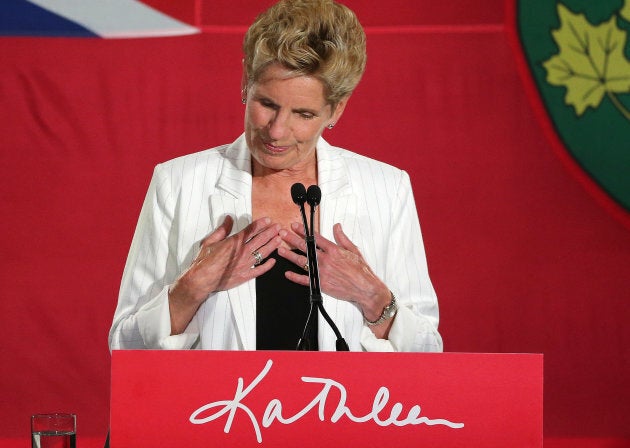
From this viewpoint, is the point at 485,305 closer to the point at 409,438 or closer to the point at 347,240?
the point at 347,240

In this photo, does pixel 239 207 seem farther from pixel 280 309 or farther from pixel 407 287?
pixel 407 287

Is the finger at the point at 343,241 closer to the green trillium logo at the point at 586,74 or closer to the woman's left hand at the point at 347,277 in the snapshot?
the woman's left hand at the point at 347,277

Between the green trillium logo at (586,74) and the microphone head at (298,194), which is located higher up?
the green trillium logo at (586,74)

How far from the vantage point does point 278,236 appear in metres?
1.97

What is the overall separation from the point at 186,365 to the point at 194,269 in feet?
1.85

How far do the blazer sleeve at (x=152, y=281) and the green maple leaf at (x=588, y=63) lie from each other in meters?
1.47

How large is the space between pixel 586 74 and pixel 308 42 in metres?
1.40

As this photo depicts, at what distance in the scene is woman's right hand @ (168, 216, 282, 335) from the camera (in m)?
1.89

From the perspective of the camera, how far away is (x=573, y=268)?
3047 mm

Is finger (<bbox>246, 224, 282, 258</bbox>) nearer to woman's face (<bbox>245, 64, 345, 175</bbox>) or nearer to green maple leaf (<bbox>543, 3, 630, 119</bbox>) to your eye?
woman's face (<bbox>245, 64, 345, 175</bbox>)

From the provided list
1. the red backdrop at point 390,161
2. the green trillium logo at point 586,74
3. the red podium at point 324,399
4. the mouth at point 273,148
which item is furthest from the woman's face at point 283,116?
the green trillium logo at point 586,74

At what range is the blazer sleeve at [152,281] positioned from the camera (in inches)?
74.7

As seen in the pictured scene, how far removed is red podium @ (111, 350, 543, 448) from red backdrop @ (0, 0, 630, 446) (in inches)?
66.1
